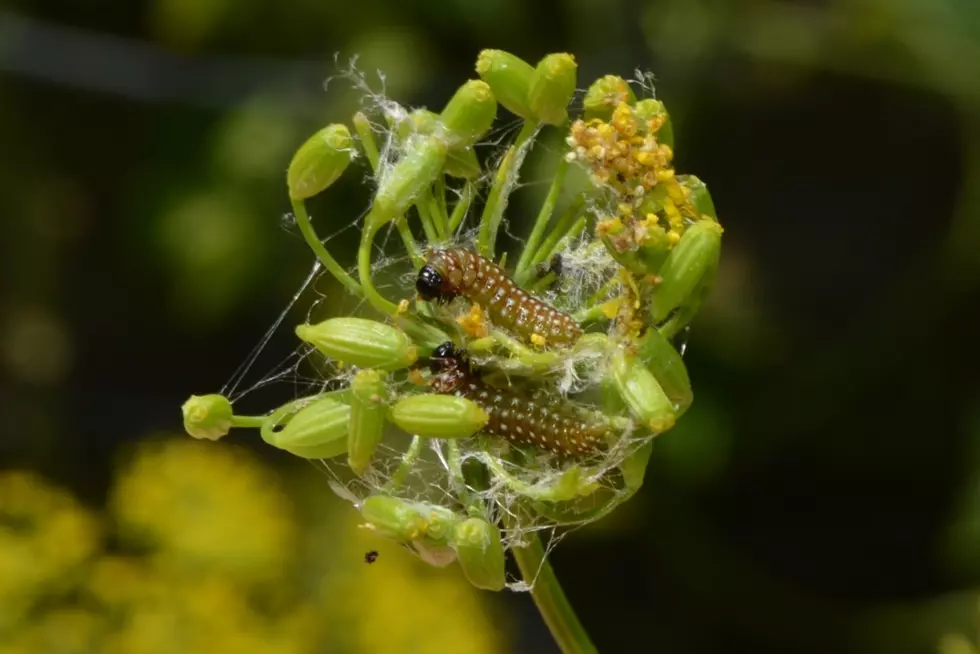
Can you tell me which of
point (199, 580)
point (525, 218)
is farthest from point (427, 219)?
point (525, 218)

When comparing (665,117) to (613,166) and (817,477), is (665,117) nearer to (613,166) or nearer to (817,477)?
(613,166)

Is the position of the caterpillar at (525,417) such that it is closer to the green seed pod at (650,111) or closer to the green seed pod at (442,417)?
the green seed pod at (442,417)

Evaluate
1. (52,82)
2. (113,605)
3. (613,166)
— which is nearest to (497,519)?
(613,166)

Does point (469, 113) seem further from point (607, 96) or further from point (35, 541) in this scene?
point (35, 541)

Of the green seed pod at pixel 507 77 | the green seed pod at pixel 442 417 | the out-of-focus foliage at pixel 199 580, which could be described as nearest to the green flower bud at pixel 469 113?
the green seed pod at pixel 507 77

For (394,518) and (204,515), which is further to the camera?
(204,515)

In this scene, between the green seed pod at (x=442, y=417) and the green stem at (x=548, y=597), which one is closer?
the green seed pod at (x=442, y=417)
